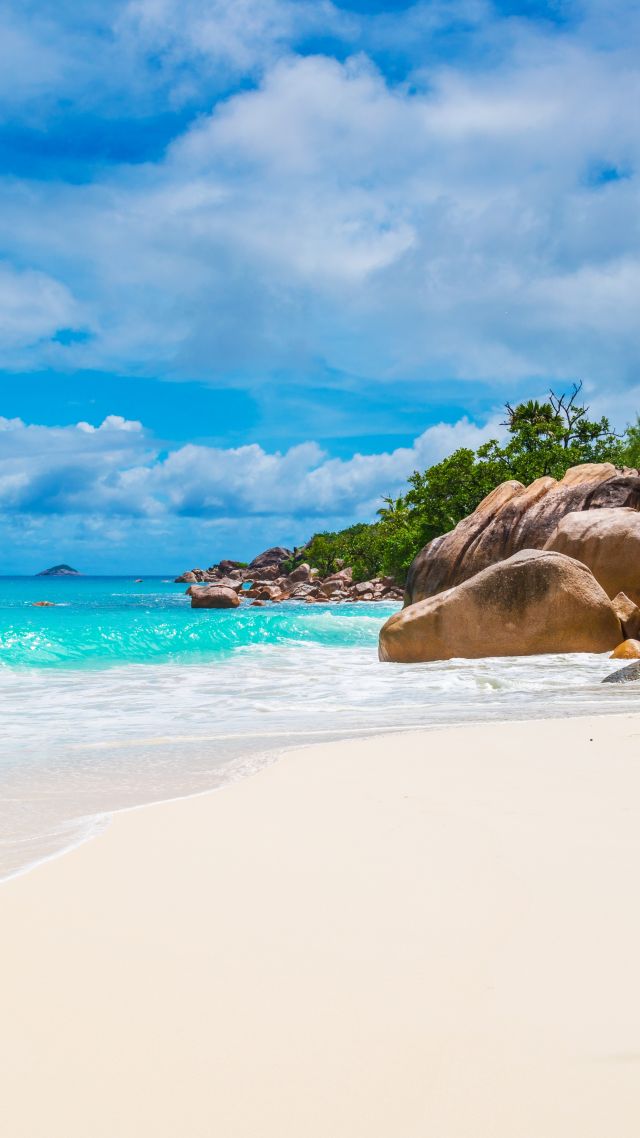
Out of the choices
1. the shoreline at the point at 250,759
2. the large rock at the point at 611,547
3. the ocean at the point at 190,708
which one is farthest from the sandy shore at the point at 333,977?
the large rock at the point at 611,547

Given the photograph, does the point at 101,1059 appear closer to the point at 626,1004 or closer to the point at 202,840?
the point at 626,1004

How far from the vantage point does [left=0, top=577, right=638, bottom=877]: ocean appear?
4.65m

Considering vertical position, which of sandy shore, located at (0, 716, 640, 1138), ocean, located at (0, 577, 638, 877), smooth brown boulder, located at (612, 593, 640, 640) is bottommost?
ocean, located at (0, 577, 638, 877)

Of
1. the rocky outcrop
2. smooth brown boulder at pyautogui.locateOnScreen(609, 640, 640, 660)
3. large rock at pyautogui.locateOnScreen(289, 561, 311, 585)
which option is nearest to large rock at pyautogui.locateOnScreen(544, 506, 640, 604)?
smooth brown boulder at pyautogui.locateOnScreen(609, 640, 640, 660)

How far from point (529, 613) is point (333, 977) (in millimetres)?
11773

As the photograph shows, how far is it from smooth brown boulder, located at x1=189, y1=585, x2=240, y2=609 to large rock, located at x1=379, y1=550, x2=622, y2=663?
3098cm

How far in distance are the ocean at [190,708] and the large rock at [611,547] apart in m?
2.78

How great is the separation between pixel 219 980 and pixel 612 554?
14256mm

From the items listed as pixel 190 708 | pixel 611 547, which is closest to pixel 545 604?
pixel 611 547

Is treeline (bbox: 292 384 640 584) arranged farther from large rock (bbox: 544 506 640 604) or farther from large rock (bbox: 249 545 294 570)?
large rock (bbox: 249 545 294 570)

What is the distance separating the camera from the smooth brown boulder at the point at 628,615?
1368 centimetres

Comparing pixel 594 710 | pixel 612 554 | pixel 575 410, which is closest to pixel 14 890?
pixel 594 710

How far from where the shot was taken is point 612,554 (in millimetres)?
15125

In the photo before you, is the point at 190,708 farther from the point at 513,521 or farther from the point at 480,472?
the point at 480,472
